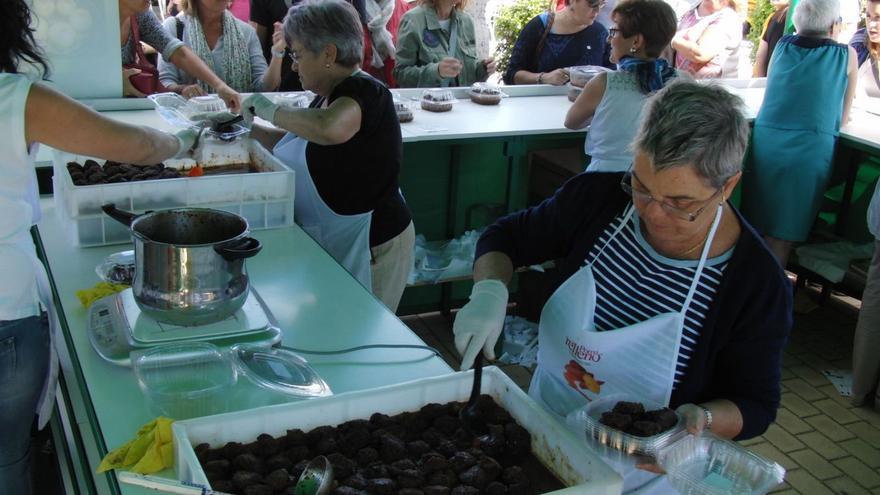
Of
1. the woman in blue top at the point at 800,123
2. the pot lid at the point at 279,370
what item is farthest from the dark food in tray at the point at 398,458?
the woman in blue top at the point at 800,123

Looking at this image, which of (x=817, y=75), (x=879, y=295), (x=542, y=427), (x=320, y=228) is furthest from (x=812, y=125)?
(x=542, y=427)

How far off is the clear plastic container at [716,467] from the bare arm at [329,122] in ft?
5.09

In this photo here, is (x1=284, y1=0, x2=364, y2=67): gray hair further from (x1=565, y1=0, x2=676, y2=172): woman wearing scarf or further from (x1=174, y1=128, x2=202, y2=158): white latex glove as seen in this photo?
(x1=565, y1=0, x2=676, y2=172): woman wearing scarf

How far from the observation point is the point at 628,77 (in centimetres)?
355

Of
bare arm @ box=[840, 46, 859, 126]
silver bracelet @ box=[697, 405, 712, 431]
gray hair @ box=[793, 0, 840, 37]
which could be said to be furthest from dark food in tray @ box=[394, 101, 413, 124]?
silver bracelet @ box=[697, 405, 712, 431]

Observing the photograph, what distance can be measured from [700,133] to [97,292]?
145 centimetres

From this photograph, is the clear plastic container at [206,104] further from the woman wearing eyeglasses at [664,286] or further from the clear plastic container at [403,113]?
the woman wearing eyeglasses at [664,286]

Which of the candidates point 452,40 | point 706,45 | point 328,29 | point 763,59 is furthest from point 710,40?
point 328,29

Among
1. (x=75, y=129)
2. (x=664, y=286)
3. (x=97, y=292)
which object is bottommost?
(x=97, y=292)

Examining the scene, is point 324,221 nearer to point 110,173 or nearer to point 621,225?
point 110,173

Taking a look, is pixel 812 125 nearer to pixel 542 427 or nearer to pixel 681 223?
pixel 681 223

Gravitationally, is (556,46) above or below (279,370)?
above

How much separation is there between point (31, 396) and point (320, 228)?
1.20 meters

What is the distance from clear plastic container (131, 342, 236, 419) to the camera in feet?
5.40
